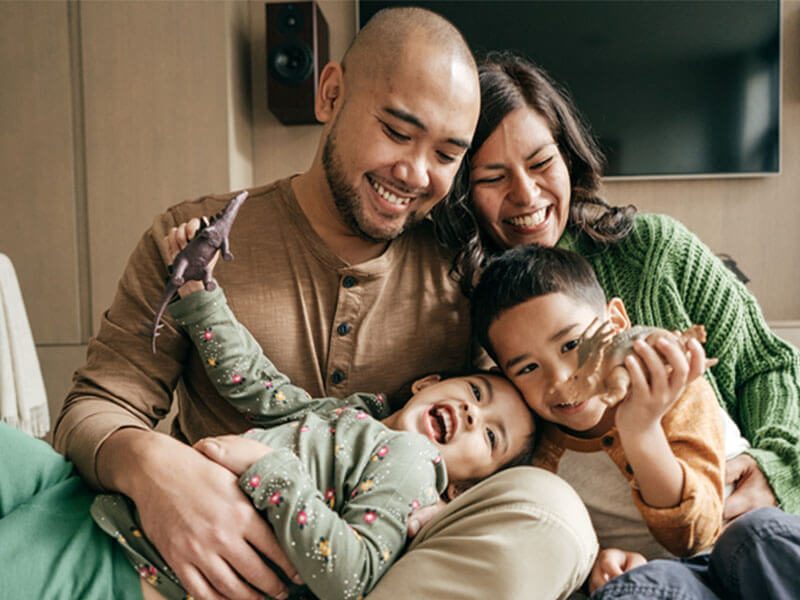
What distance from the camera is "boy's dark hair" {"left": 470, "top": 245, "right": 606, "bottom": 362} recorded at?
1217 mm

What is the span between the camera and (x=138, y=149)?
11.0ft

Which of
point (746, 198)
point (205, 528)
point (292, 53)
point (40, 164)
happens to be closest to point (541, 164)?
point (205, 528)

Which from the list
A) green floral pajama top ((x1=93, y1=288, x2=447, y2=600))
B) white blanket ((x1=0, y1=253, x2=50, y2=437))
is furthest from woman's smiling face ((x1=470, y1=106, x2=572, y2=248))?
white blanket ((x1=0, y1=253, x2=50, y2=437))

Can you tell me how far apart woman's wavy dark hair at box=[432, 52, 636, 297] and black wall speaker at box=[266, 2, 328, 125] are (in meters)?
1.78

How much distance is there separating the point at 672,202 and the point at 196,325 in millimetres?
3044

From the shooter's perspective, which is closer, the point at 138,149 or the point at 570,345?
the point at 570,345

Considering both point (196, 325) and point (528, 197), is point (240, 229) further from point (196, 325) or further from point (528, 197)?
point (528, 197)

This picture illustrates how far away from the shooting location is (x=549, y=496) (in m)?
0.94

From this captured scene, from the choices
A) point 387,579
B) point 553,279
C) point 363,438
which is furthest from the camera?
point 553,279

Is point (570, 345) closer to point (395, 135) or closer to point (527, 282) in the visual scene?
point (527, 282)

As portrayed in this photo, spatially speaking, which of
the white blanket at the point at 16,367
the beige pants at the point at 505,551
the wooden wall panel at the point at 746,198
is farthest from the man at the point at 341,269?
the wooden wall panel at the point at 746,198

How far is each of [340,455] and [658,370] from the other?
0.48 metres

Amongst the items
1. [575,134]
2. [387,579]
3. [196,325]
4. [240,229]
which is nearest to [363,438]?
[387,579]

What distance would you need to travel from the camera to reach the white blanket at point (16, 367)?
2398 mm
